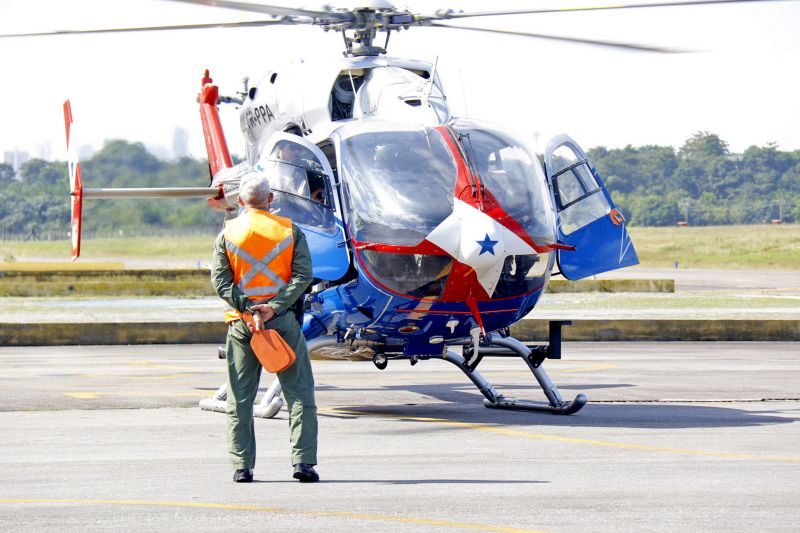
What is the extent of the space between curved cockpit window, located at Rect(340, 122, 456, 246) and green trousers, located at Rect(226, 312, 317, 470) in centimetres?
258

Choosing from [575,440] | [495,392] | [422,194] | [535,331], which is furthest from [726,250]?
[575,440]

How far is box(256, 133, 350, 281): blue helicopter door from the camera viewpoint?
1129cm

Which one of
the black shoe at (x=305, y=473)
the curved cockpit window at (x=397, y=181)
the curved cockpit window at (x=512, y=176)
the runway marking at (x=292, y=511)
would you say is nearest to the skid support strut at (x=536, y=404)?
the curved cockpit window at (x=512, y=176)

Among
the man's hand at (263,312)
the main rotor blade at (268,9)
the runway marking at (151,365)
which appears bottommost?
the runway marking at (151,365)

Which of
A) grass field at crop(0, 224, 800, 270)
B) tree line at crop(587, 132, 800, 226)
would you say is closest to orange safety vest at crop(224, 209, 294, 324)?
grass field at crop(0, 224, 800, 270)

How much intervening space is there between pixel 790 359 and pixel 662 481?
1092 centimetres

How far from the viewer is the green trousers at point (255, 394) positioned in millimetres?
8227

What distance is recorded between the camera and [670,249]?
78.2 m

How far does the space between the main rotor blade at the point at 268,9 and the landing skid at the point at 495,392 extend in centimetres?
304

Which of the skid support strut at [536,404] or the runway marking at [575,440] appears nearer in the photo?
the runway marking at [575,440]

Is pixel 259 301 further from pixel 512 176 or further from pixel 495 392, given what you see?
pixel 495 392

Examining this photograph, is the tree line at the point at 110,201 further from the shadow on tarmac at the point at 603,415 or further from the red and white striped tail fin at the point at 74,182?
the shadow on tarmac at the point at 603,415

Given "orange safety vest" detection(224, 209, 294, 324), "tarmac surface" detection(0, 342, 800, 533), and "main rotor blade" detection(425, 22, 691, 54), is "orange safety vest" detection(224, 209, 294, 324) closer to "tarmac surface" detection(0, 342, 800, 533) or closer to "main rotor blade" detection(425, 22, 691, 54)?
"tarmac surface" detection(0, 342, 800, 533)

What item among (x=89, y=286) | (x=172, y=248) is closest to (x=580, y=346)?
(x=89, y=286)
